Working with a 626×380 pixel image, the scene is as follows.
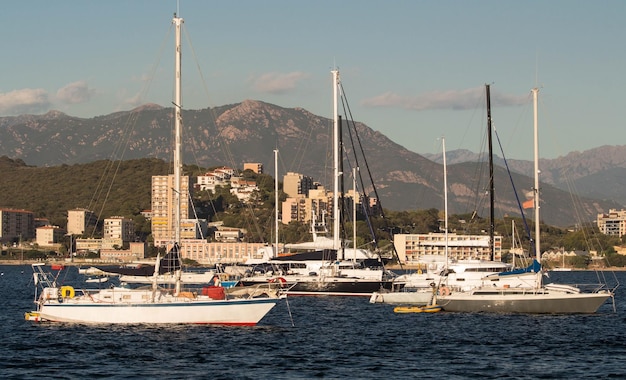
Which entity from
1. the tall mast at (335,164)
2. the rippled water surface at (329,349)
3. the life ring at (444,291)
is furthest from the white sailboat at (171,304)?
the tall mast at (335,164)

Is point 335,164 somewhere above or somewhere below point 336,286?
above

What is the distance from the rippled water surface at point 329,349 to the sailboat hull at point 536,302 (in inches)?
35.7

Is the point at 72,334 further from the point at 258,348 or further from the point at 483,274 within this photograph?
the point at 483,274

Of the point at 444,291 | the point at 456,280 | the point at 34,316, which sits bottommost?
the point at 34,316

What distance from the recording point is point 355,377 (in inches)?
1473

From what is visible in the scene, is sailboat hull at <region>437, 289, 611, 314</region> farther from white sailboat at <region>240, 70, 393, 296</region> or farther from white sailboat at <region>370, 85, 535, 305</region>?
white sailboat at <region>240, 70, 393, 296</region>

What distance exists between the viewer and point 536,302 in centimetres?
6162

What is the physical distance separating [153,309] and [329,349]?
9.04m

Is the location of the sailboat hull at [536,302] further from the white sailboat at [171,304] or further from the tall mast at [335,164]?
the tall mast at [335,164]

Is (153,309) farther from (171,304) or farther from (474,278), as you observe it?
(474,278)

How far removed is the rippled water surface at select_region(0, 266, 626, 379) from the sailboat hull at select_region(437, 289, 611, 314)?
0.91 metres

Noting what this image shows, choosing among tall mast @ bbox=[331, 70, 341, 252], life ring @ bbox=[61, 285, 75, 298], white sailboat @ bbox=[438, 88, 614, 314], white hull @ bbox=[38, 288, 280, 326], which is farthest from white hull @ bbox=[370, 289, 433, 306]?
life ring @ bbox=[61, 285, 75, 298]

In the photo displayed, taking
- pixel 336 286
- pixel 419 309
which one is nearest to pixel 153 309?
pixel 419 309

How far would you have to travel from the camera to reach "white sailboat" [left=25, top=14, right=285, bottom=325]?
49281 mm
